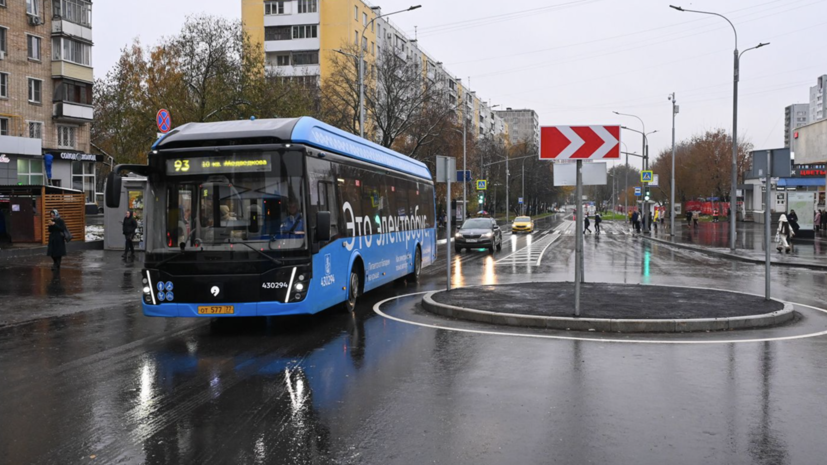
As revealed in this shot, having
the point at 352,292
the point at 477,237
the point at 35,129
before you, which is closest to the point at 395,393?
the point at 352,292

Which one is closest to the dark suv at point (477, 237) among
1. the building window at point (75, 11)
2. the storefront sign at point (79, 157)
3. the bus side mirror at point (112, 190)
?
the bus side mirror at point (112, 190)

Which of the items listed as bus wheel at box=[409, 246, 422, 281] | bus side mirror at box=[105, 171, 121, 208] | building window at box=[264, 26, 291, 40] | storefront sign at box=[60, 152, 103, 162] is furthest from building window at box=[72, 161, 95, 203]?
bus side mirror at box=[105, 171, 121, 208]

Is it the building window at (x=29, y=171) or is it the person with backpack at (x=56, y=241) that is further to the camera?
the building window at (x=29, y=171)

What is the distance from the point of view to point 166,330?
1055 cm

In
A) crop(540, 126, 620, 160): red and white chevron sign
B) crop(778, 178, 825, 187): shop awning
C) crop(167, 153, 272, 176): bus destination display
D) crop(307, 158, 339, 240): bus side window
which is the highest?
crop(778, 178, 825, 187): shop awning

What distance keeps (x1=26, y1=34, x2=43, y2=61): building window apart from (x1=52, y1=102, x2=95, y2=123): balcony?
289 centimetres

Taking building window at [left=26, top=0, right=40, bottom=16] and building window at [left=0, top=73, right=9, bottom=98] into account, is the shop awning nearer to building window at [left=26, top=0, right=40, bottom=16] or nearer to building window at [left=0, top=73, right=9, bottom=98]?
building window at [left=26, top=0, right=40, bottom=16]

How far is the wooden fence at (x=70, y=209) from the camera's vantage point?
2947 centimetres

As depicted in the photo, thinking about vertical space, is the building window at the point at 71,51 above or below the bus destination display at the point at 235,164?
above

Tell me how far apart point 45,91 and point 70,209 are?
49.9 ft

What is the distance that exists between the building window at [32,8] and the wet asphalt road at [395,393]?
34850mm

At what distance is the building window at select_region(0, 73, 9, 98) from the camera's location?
3853cm

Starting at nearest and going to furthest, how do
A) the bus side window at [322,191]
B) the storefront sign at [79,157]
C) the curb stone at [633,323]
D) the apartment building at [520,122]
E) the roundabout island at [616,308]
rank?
the bus side window at [322,191]
the curb stone at [633,323]
the roundabout island at [616,308]
the storefront sign at [79,157]
the apartment building at [520,122]

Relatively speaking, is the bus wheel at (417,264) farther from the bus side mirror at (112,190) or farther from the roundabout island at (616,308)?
the bus side mirror at (112,190)
